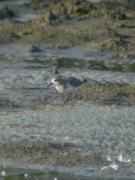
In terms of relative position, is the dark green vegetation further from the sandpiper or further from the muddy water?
the sandpiper

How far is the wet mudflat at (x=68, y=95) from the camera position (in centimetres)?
1002

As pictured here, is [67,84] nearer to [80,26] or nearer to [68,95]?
[68,95]

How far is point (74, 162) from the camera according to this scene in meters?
9.96

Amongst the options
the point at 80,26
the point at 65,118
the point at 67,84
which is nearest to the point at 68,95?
the point at 67,84

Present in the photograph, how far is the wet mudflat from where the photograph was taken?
10023 millimetres

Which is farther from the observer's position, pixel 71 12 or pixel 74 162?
pixel 71 12

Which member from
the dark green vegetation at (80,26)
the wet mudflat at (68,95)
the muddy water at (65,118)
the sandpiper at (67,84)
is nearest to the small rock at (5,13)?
the wet mudflat at (68,95)

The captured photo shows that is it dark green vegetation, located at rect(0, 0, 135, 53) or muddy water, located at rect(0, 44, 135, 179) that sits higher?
muddy water, located at rect(0, 44, 135, 179)

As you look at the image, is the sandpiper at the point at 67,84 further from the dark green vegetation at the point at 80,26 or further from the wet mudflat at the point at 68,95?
the dark green vegetation at the point at 80,26

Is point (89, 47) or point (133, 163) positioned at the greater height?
point (133, 163)

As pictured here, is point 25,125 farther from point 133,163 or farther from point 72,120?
point 133,163

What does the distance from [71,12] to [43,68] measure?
5.72 meters

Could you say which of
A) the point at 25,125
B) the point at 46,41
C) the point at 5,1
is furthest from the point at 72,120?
the point at 5,1

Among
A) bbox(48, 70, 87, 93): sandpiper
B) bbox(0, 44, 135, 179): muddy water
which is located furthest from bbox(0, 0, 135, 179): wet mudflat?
bbox(48, 70, 87, 93): sandpiper
